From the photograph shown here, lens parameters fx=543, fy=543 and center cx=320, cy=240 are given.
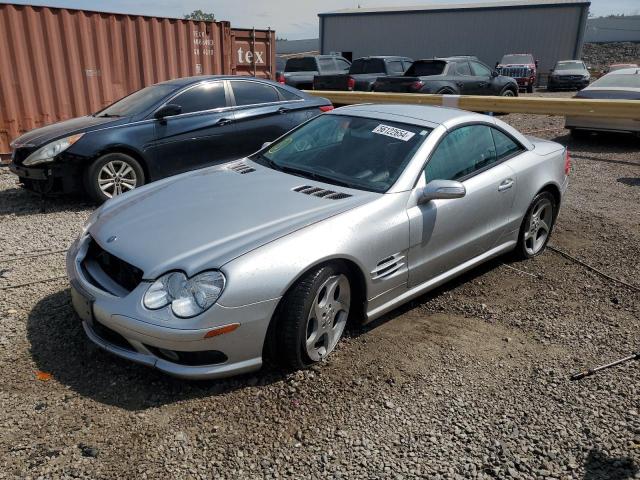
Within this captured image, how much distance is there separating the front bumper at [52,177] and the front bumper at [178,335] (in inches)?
145

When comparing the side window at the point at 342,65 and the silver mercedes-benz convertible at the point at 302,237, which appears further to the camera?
the side window at the point at 342,65

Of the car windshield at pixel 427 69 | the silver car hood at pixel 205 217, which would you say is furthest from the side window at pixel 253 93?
the car windshield at pixel 427 69

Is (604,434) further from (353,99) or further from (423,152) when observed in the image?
(353,99)

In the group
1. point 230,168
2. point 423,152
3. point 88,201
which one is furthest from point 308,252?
point 88,201

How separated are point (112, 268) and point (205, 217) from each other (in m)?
0.62

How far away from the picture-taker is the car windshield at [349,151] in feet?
12.5

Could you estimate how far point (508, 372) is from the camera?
3.30 m

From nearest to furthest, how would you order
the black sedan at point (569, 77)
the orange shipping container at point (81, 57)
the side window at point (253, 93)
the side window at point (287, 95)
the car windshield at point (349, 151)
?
the car windshield at point (349, 151)
the side window at point (253, 93)
the side window at point (287, 95)
the orange shipping container at point (81, 57)
the black sedan at point (569, 77)

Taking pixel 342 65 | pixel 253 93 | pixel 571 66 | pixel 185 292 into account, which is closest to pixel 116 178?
pixel 253 93

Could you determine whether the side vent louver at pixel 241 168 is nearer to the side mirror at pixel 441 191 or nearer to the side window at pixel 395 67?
the side mirror at pixel 441 191

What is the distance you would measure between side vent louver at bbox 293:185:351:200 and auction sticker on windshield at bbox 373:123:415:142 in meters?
0.76

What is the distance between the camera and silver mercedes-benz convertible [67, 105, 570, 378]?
2826 millimetres

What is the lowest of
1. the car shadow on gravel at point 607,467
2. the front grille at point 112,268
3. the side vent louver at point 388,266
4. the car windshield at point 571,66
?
the car shadow on gravel at point 607,467

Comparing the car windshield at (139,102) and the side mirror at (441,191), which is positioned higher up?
the car windshield at (139,102)
